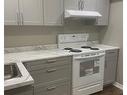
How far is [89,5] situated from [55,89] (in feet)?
6.10

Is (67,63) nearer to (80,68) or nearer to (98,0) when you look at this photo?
(80,68)

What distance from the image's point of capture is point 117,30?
2.96 m

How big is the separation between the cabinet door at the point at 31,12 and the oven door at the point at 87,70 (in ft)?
3.21

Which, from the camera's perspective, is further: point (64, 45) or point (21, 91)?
point (64, 45)

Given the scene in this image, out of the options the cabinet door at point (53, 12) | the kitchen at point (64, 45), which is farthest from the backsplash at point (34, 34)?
the cabinet door at point (53, 12)

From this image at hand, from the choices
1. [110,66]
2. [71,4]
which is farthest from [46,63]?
[110,66]

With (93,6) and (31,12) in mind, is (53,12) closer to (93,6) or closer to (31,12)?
(31,12)

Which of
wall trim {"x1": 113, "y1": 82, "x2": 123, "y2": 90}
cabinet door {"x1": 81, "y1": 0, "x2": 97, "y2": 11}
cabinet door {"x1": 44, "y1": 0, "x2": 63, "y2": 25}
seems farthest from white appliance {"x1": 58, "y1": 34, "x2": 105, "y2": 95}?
cabinet door {"x1": 81, "y1": 0, "x2": 97, "y2": 11}

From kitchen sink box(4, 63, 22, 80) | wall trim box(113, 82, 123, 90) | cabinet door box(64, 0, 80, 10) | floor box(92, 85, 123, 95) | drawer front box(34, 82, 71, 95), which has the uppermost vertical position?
cabinet door box(64, 0, 80, 10)

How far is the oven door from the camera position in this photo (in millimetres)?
2314

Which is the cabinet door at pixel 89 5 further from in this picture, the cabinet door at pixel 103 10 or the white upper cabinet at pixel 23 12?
the white upper cabinet at pixel 23 12

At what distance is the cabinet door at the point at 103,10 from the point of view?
292 cm

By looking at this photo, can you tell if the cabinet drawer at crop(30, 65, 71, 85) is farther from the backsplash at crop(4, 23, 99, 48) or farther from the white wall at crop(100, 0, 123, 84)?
the white wall at crop(100, 0, 123, 84)

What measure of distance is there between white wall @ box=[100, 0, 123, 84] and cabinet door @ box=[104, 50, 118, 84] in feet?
0.39
